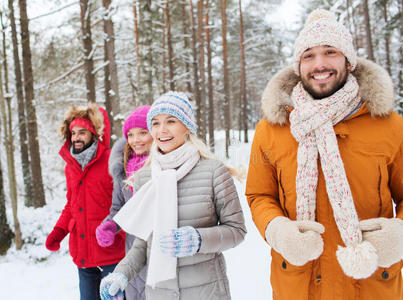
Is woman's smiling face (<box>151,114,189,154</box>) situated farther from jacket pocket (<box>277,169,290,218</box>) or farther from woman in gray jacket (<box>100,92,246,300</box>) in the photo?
jacket pocket (<box>277,169,290,218</box>)

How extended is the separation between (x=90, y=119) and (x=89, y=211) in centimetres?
102

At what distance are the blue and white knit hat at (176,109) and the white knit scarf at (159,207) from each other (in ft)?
0.63

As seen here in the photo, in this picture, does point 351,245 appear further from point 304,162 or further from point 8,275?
point 8,275

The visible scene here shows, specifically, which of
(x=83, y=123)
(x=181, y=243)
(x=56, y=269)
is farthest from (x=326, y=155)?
(x=56, y=269)

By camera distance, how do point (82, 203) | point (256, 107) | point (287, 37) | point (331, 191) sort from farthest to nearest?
point (256, 107) < point (287, 37) < point (82, 203) < point (331, 191)

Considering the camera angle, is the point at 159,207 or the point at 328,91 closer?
the point at 328,91

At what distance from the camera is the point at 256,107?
30688 millimetres

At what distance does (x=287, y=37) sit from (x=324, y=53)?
77.6 ft

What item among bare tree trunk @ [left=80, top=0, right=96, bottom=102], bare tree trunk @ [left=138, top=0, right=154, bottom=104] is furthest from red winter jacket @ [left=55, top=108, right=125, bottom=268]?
bare tree trunk @ [left=138, top=0, right=154, bottom=104]

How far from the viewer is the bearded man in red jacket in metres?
2.84

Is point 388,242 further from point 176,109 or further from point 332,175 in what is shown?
point 176,109

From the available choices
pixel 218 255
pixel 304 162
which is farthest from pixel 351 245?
pixel 218 255

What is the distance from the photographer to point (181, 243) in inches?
63.0

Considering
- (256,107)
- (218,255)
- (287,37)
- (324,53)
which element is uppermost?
(287,37)
